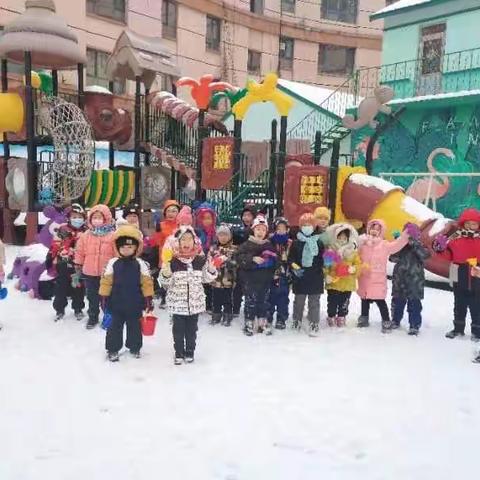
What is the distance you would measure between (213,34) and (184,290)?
2210 cm

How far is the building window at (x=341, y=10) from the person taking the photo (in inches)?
1160

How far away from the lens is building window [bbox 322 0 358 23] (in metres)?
29.5

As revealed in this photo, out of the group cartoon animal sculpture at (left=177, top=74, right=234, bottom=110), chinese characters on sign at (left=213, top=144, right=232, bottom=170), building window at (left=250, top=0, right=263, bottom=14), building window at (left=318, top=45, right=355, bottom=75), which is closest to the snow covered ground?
chinese characters on sign at (left=213, top=144, right=232, bottom=170)

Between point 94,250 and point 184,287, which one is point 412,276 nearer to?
point 184,287

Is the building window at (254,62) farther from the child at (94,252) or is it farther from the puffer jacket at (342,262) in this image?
the child at (94,252)

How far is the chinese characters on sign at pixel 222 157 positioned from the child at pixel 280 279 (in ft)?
13.0

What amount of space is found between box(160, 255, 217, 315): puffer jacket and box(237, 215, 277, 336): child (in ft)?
3.10

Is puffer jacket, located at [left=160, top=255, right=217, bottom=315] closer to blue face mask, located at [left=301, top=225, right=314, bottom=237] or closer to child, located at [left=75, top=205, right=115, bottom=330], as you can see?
child, located at [left=75, top=205, right=115, bottom=330]

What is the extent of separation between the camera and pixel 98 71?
20.0 meters

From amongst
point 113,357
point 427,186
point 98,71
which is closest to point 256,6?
point 98,71

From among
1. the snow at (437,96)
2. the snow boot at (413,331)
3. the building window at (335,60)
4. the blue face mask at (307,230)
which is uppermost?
the building window at (335,60)

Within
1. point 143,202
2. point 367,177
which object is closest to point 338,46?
point 143,202

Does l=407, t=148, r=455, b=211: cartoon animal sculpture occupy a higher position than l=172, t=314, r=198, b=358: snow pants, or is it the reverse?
l=407, t=148, r=455, b=211: cartoon animal sculpture

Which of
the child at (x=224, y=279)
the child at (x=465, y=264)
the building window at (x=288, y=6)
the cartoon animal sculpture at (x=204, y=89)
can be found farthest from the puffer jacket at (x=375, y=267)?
the building window at (x=288, y=6)
